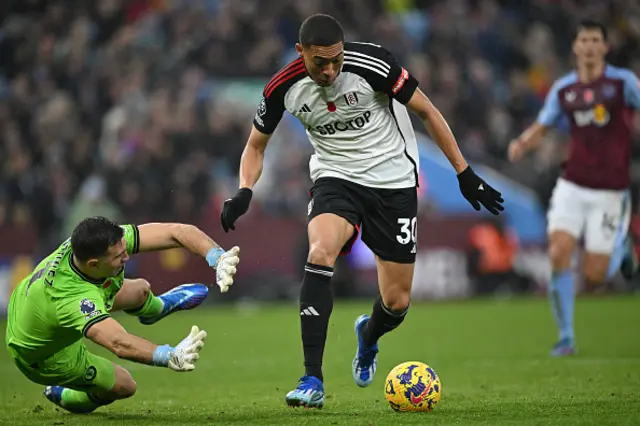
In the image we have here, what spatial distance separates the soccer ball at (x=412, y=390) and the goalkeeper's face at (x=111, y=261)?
1878 millimetres

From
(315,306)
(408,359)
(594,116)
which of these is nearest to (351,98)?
(315,306)

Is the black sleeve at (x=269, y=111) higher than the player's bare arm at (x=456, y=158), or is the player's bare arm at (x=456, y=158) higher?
the black sleeve at (x=269, y=111)

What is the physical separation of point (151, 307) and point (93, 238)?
1.42 metres

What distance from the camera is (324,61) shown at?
677cm

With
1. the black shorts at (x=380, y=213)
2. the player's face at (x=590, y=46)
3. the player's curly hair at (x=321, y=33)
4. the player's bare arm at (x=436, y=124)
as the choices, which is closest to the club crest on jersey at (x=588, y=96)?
the player's face at (x=590, y=46)

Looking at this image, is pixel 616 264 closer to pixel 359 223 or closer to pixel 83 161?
pixel 359 223

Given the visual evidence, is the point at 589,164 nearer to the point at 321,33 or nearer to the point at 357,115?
the point at 357,115

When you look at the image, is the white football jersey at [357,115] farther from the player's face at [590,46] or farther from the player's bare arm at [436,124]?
the player's face at [590,46]

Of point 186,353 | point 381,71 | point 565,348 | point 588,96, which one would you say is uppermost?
point 588,96

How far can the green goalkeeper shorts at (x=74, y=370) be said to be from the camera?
7016 millimetres

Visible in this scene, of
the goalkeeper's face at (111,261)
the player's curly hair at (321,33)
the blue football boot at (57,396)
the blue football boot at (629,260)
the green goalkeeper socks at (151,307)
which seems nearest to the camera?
the goalkeeper's face at (111,261)

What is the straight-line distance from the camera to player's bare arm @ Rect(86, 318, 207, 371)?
19.4ft

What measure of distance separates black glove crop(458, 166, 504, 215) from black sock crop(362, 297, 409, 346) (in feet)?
3.65

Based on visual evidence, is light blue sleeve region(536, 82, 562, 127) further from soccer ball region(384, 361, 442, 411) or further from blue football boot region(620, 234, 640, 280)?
soccer ball region(384, 361, 442, 411)
